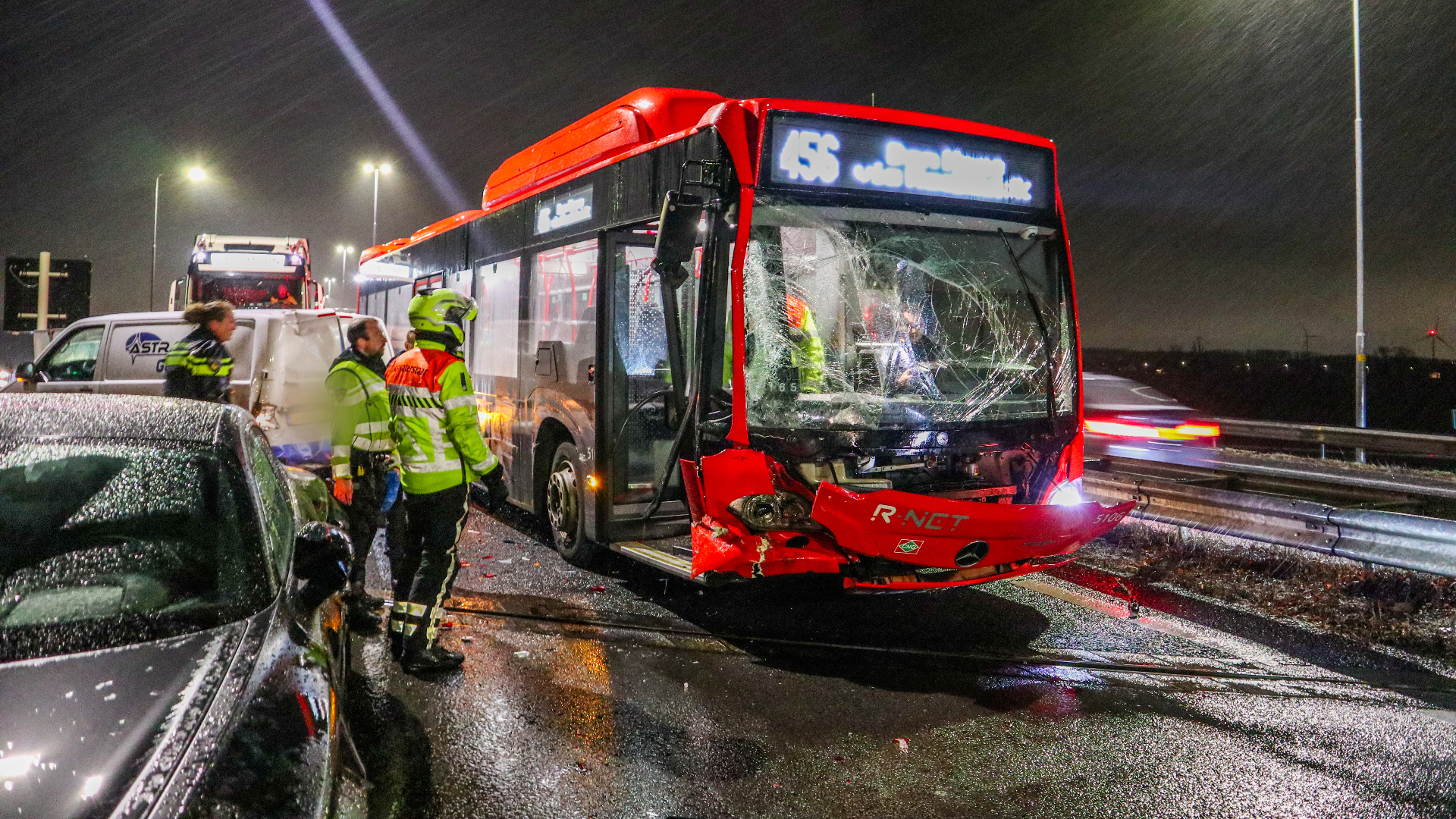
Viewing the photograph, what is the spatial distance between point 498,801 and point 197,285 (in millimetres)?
20781

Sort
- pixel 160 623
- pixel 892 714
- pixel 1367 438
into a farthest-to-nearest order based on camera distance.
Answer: pixel 1367 438, pixel 892 714, pixel 160 623

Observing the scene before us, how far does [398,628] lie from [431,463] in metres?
0.89

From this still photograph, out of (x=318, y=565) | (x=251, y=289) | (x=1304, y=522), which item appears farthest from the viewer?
(x=251, y=289)

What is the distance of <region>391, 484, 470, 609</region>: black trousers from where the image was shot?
194 inches

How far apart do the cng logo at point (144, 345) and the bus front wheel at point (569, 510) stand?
5176 millimetres

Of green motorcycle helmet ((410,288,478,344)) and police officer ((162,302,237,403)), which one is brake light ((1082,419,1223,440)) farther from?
police officer ((162,302,237,403))

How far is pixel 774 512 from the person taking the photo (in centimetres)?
504

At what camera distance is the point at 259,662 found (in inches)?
94.4

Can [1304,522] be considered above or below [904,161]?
below

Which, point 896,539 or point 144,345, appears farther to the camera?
point 144,345

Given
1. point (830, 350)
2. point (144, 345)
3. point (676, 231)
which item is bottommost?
point (830, 350)

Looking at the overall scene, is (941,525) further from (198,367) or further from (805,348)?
(198,367)

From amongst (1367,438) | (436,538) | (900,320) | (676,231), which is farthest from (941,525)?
(1367,438)

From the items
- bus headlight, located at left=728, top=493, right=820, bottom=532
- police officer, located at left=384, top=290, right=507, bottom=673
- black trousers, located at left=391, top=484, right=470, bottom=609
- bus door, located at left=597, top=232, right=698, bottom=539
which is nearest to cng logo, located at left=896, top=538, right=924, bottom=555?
bus headlight, located at left=728, top=493, right=820, bottom=532
